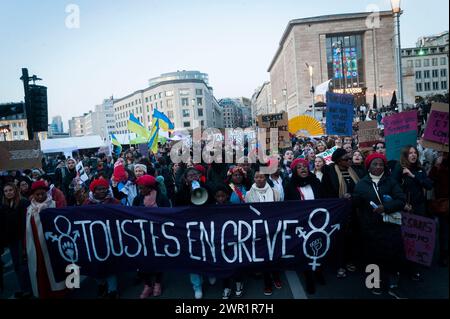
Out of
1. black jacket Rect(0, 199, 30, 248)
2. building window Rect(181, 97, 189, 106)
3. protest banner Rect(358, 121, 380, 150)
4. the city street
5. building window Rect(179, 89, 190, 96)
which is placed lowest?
the city street

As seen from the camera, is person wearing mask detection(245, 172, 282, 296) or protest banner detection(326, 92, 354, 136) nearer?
person wearing mask detection(245, 172, 282, 296)

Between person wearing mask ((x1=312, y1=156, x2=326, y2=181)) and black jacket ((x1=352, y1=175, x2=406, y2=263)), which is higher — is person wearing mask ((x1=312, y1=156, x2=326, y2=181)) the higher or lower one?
the higher one

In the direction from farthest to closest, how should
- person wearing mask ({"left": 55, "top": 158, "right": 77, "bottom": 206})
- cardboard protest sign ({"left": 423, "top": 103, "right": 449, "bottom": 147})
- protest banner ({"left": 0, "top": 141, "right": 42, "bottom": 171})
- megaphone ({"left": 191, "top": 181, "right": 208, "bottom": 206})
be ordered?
1. person wearing mask ({"left": 55, "top": 158, "right": 77, "bottom": 206})
2. protest banner ({"left": 0, "top": 141, "right": 42, "bottom": 171})
3. megaphone ({"left": 191, "top": 181, "right": 208, "bottom": 206})
4. cardboard protest sign ({"left": 423, "top": 103, "right": 449, "bottom": 147})

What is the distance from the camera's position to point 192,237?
12.8 feet

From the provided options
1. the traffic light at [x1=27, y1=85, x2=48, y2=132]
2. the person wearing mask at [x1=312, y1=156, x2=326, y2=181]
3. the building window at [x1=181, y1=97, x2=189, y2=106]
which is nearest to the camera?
the person wearing mask at [x1=312, y1=156, x2=326, y2=181]

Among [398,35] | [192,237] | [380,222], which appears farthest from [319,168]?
[398,35]

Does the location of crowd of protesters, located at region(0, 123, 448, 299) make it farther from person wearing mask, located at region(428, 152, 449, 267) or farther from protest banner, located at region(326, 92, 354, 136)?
protest banner, located at region(326, 92, 354, 136)

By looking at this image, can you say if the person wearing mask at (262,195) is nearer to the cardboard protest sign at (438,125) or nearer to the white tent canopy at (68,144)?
the cardboard protest sign at (438,125)

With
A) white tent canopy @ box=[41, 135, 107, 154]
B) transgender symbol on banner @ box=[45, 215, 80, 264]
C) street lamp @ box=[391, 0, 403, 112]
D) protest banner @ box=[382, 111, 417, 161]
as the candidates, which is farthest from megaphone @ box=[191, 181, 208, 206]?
white tent canopy @ box=[41, 135, 107, 154]

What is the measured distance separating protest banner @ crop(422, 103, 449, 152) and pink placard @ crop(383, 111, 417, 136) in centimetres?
119

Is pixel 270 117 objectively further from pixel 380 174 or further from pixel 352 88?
pixel 352 88

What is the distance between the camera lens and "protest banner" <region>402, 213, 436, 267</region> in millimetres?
3215

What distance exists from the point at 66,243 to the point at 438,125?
4.43m
